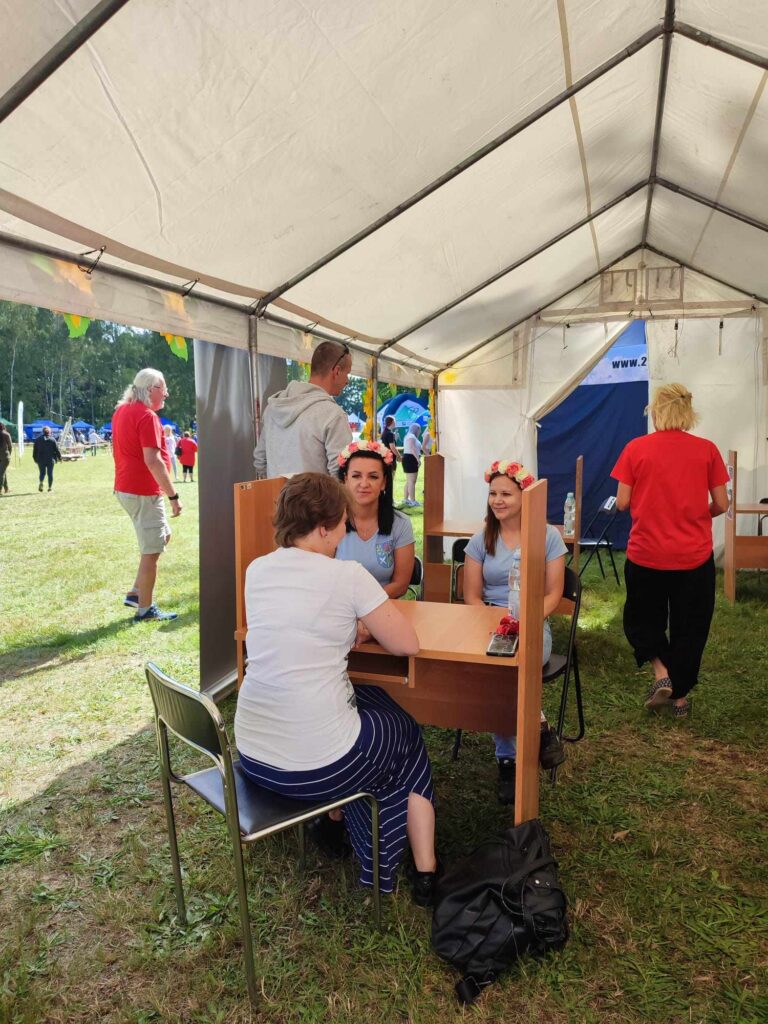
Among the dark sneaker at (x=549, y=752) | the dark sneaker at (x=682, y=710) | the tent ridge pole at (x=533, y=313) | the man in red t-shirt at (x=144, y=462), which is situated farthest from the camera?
the tent ridge pole at (x=533, y=313)

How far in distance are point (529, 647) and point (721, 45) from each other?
2423mm

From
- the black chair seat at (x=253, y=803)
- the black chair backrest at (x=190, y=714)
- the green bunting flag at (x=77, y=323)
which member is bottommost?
the black chair seat at (x=253, y=803)

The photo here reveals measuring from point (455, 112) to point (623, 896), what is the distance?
2739 mm

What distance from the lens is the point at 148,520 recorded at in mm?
4770

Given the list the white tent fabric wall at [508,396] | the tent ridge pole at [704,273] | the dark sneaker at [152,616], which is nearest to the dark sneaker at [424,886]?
the dark sneaker at [152,616]

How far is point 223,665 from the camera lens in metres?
3.81

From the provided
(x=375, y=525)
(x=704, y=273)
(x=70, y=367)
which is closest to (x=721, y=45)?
(x=375, y=525)

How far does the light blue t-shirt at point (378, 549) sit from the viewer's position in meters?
2.92

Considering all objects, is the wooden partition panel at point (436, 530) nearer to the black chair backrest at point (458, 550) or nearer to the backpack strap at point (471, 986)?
the black chair backrest at point (458, 550)

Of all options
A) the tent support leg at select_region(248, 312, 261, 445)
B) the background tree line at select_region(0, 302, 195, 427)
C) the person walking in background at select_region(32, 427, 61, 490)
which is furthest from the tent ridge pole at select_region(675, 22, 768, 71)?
the background tree line at select_region(0, 302, 195, 427)

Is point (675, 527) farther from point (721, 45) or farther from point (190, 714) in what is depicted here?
point (190, 714)

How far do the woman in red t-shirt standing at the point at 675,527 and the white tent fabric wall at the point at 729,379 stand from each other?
358 centimetres

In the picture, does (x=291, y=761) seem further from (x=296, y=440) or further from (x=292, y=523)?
(x=296, y=440)

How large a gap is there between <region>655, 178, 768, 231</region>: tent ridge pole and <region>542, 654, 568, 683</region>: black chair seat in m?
2.98
